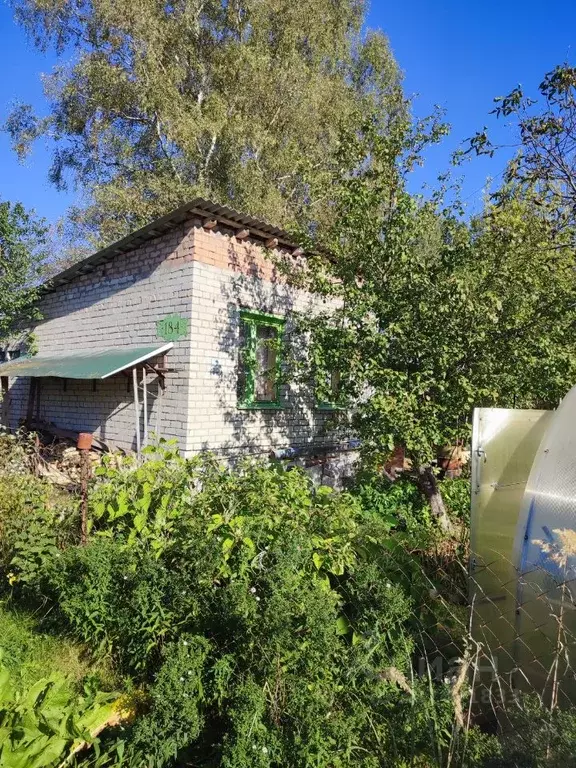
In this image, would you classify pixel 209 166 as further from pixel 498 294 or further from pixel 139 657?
pixel 139 657

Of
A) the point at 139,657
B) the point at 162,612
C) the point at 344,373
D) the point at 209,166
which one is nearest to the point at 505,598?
the point at 162,612

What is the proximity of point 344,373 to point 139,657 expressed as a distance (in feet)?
12.3

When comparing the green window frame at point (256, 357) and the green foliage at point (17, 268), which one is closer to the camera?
the green window frame at point (256, 357)

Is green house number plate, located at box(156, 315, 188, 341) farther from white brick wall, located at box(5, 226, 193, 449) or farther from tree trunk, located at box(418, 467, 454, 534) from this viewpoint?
tree trunk, located at box(418, 467, 454, 534)

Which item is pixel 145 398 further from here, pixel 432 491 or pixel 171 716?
pixel 171 716

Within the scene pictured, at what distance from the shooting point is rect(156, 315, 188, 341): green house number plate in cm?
680

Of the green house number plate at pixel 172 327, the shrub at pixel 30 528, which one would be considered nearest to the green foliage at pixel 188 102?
the green house number plate at pixel 172 327

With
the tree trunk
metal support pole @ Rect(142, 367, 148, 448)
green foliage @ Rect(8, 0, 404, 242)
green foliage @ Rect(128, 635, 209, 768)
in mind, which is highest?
green foliage @ Rect(8, 0, 404, 242)

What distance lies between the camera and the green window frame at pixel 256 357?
289 inches

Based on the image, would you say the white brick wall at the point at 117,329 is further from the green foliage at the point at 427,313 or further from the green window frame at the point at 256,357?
the green foliage at the point at 427,313

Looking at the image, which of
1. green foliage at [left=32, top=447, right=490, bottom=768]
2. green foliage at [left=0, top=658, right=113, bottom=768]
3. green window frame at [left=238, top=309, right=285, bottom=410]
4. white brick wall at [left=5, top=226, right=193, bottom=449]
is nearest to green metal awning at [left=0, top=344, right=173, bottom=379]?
white brick wall at [left=5, top=226, right=193, bottom=449]

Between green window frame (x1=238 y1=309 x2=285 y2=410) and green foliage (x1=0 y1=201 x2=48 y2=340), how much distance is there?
199 inches

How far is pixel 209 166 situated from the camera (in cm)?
1573

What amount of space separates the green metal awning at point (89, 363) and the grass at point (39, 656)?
10.9 ft
